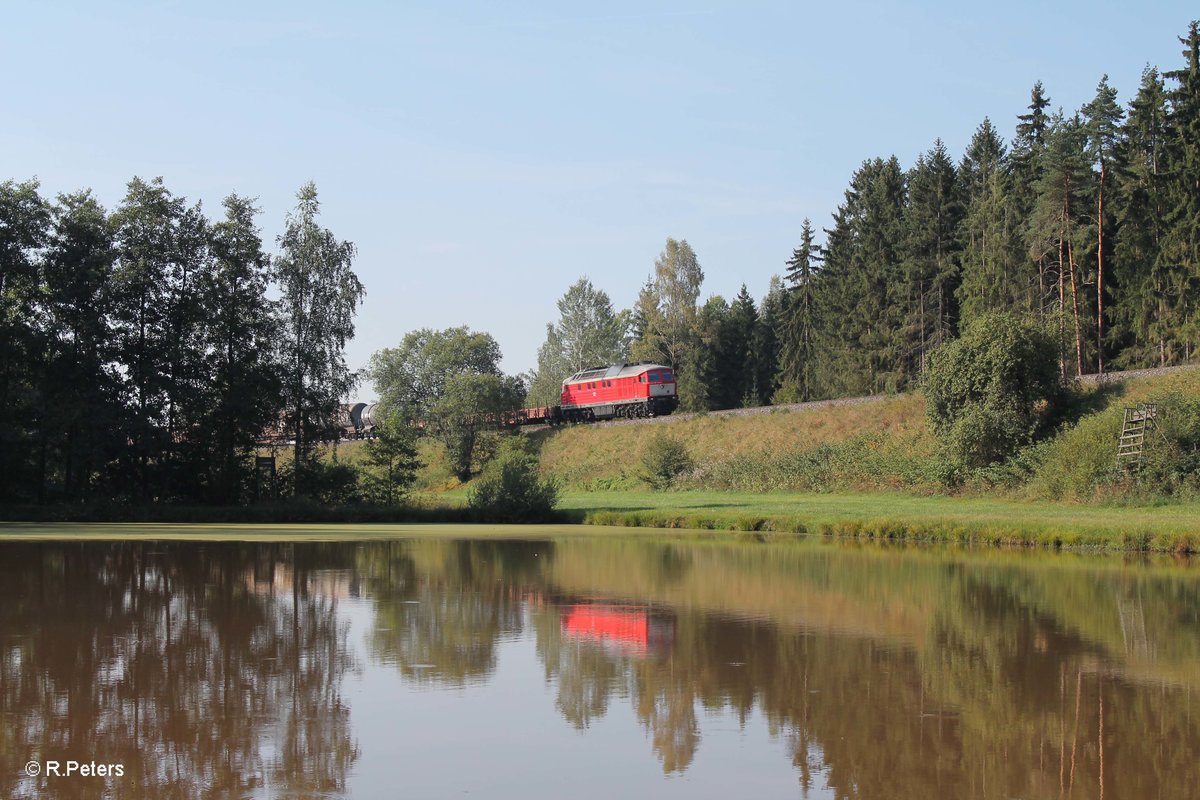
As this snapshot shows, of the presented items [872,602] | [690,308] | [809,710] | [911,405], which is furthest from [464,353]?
[809,710]

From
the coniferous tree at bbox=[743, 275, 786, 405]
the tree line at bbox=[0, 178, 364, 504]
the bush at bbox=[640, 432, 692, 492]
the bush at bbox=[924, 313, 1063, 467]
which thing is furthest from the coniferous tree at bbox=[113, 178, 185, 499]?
the coniferous tree at bbox=[743, 275, 786, 405]

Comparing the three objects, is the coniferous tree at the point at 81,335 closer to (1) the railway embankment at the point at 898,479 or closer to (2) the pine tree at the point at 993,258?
(1) the railway embankment at the point at 898,479

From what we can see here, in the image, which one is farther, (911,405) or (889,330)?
(889,330)

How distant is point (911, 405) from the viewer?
58.1 m

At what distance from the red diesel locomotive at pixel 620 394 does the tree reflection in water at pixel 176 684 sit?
57.8 meters

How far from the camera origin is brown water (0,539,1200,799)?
9469 millimetres

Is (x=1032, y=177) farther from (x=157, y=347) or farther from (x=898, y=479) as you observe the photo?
(x=157, y=347)

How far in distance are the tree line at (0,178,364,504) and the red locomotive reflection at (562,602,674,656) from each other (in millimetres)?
33835

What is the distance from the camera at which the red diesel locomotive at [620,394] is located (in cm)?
7938

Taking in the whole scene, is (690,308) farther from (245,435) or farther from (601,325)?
(245,435)

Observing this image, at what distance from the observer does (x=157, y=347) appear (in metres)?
49.3

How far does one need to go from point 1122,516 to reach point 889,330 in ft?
139

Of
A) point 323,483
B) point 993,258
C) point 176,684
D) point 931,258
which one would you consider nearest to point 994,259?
point 993,258

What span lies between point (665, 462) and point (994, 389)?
64.7ft
